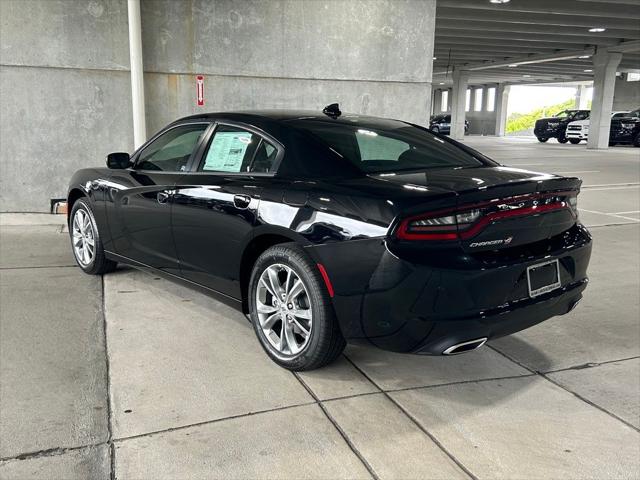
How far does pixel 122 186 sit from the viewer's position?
460 centimetres

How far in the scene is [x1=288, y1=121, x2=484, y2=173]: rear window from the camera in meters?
3.48

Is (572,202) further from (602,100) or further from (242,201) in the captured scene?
(602,100)

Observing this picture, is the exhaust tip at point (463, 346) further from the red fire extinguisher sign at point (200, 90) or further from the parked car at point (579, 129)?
the parked car at point (579, 129)

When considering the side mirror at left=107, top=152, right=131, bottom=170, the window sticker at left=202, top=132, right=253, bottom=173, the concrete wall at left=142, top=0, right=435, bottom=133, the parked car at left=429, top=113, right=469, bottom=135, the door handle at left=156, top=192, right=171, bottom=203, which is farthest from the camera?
the parked car at left=429, top=113, right=469, bottom=135

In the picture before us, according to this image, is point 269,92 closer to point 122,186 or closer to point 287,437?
point 122,186

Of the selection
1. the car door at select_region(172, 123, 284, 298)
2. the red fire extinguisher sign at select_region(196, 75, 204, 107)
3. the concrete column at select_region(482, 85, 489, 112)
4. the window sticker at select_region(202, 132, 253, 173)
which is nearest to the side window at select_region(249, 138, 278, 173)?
the car door at select_region(172, 123, 284, 298)

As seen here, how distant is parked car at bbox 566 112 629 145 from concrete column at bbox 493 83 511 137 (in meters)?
18.7

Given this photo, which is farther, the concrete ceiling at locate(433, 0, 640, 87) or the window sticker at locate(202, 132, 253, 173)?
the concrete ceiling at locate(433, 0, 640, 87)

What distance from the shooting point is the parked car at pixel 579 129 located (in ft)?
101

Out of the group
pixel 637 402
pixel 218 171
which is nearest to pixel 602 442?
pixel 637 402

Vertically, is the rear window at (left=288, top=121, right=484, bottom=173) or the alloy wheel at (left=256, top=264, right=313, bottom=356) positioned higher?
the rear window at (left=288, top=121, right=484, bottom=173)

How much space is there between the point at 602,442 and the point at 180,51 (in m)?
7.19

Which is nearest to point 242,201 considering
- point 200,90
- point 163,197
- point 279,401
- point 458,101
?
point 163,197

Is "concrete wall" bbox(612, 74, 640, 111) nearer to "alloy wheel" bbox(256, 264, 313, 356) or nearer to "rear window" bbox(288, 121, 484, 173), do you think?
"rear window" bbox(288, 121, 484, 173)
